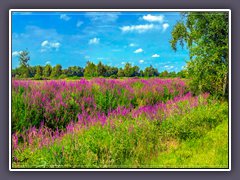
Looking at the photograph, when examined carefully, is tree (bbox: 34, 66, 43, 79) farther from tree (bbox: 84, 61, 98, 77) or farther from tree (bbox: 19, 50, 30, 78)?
tree (bbox: 84, 61, 98, 77)

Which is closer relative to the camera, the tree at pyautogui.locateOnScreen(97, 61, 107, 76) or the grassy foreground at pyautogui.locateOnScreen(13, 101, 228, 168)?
the grassy foreground at pyautogui.locateOnScreen(13, 101, 228, 168)

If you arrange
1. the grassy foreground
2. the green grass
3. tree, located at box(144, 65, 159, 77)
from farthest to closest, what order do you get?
tree, located at box(144, 65, 159, 77) → the green grass → the grassy foreground

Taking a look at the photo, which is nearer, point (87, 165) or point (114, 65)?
point (87, 165)

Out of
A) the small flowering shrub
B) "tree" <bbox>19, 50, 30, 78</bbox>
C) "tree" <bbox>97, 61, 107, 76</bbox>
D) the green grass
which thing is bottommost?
the green grass

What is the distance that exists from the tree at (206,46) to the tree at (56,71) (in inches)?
68.1

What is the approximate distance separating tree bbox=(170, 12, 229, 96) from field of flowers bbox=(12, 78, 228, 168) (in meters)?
0.24

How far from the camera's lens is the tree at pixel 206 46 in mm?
5853

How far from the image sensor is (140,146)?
224 inches

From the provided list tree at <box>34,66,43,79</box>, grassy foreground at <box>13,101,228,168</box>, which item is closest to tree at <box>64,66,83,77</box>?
tree at <box>34,66,43,79</box>

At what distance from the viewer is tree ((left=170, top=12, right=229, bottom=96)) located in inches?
230

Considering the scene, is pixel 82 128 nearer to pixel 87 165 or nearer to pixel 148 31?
pixel 87 165
